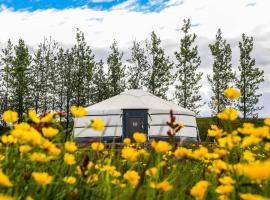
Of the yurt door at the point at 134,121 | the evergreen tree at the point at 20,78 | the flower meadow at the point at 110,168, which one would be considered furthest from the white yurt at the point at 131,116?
the flower meadow at the point at 110,168

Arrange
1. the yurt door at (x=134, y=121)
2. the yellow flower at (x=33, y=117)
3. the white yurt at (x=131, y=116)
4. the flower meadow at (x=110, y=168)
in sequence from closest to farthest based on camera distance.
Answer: the flower meadow at (x=110, y=168), the yellow flower at (x=33, y=117), the white yurt at (x=131, y=116), the yurt door at (x=134, y=121)

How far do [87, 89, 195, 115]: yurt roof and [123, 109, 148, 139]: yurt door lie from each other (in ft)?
1.29

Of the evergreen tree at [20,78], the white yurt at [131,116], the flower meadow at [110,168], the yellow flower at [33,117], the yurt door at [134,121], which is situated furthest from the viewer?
the evergreen tree at [20,78]

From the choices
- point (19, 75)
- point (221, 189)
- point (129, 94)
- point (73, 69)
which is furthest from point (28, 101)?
point (221, 189)

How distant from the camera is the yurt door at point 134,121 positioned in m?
26.9

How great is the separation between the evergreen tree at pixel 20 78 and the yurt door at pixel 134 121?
13.2 meters

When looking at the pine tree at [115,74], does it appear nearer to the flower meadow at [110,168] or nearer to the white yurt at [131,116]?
the white yurt at [131,116]

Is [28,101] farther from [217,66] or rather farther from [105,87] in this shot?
[217,66]

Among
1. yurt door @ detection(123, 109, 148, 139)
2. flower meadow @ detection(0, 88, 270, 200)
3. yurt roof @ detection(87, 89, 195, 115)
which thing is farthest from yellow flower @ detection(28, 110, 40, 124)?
yurt door @ detection(123, 109, 148, 139)

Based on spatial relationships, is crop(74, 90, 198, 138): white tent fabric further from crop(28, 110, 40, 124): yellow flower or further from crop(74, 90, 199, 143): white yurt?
crop(28, 110, 40, 124): yellow flower

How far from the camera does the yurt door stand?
26859mm

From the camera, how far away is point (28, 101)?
123 feet

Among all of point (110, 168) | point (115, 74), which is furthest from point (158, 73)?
point (110, 168)

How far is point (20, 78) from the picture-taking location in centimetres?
3634
